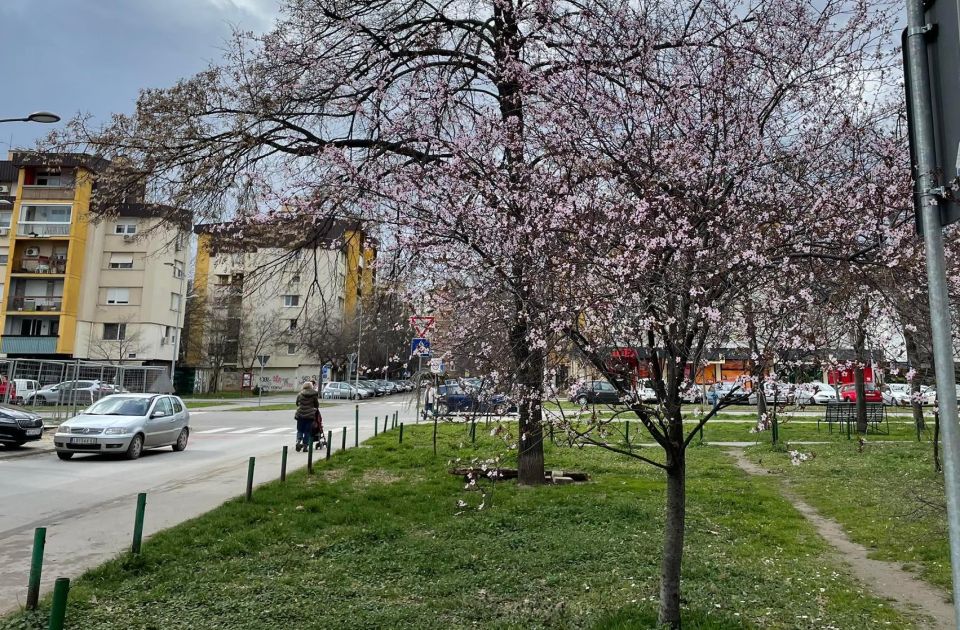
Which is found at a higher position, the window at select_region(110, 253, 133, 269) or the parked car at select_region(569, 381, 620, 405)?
the window at select_region(110, 253, 133, 269)

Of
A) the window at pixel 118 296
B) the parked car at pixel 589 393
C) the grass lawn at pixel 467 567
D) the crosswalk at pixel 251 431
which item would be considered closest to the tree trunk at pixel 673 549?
the grass lawn at pixel 467 567

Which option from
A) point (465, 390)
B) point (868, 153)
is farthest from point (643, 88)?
point (465, 390)

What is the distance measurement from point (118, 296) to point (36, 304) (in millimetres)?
4996

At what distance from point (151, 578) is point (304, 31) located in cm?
778

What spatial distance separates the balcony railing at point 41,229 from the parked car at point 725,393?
51.4 meters

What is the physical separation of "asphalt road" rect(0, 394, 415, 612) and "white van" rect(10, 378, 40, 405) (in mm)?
5596

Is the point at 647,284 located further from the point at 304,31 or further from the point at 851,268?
the point at 304,31

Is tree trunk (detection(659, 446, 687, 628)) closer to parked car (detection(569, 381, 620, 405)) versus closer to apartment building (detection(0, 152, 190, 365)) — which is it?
parked car (detection(569, 381, 620, 405))

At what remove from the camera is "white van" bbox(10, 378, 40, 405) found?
22.2 metres

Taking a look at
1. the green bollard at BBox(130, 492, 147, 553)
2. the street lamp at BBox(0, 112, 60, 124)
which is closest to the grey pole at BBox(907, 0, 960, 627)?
the green bollard at BBox(130, 492, 147, 553)

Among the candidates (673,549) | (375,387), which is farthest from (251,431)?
(375,387)

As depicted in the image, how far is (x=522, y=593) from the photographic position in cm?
584

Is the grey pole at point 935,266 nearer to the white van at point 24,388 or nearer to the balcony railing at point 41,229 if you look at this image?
the white van at point 24,388

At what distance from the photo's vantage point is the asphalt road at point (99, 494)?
7254mm
